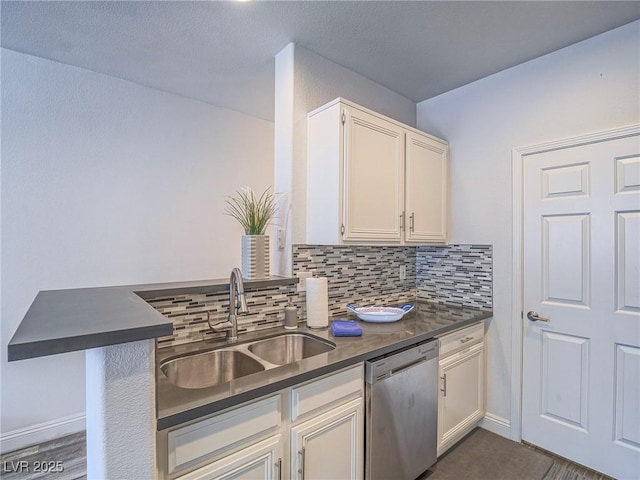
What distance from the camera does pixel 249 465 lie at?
121 cm

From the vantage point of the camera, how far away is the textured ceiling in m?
1.78

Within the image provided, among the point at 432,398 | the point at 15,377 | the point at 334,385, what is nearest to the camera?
the point at 334,385

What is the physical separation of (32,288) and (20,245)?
0.30m

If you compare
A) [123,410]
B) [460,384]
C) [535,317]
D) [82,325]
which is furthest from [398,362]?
[82,325]

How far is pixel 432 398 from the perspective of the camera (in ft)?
6.32

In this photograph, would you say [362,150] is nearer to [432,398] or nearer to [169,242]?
[432,398]

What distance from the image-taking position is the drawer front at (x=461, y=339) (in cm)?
207

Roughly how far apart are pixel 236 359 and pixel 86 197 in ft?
5.99

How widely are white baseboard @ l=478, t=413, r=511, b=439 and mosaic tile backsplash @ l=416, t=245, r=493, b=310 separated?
802 mm

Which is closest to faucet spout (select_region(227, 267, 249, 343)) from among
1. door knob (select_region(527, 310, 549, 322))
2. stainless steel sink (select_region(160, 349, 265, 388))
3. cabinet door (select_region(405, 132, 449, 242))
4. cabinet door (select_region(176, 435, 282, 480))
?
stainless steel sink (select_region(160, 349, 265, 388))

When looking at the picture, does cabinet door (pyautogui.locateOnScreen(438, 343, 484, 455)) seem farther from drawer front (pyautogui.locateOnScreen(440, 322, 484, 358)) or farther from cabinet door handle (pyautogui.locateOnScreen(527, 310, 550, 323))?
cabinet door handle (pyautogui.locateOnScreen(527, 310, 550, 323))

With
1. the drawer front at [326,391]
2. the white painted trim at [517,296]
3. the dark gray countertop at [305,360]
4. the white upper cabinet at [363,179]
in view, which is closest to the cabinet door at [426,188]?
the white upper cabinet at [363,179]

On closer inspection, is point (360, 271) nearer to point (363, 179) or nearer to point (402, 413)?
point (363, 179)

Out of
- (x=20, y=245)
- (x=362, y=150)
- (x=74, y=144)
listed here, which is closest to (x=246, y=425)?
(x=362, y=150)
